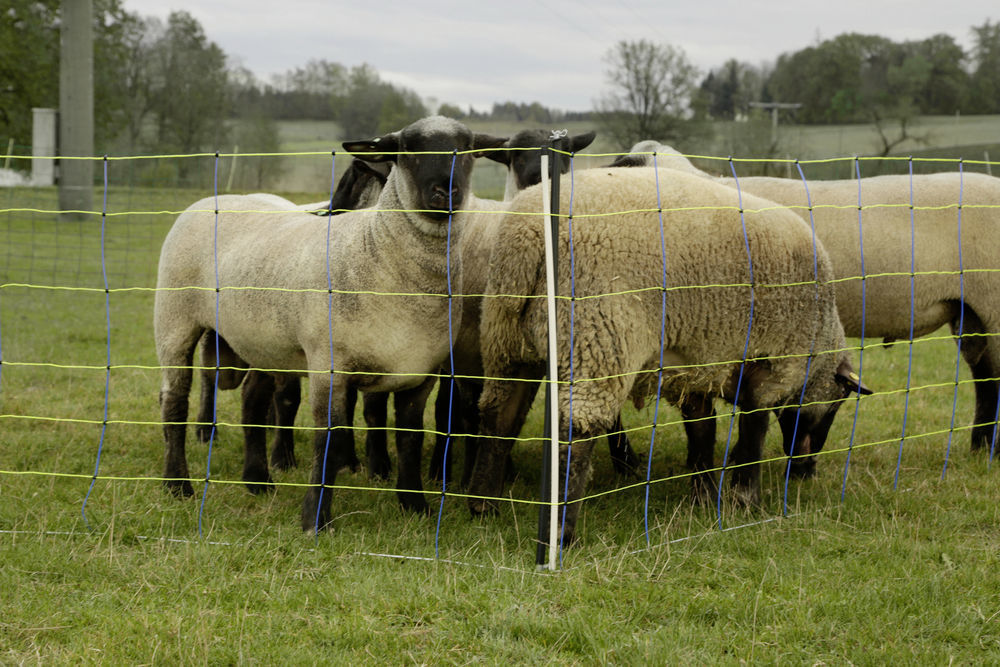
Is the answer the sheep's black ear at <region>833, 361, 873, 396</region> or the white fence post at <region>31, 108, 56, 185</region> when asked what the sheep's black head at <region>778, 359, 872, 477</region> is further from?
the white fence post at <region>31, 108, 56, 185</region>

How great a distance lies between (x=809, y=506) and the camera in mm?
4641

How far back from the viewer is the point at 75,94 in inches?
790

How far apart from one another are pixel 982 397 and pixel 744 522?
2.59m

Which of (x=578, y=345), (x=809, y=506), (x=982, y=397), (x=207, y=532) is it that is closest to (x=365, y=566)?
(x=207, y=532)

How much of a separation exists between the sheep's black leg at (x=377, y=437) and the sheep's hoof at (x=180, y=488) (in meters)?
1.03

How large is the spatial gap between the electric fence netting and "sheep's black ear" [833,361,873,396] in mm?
23

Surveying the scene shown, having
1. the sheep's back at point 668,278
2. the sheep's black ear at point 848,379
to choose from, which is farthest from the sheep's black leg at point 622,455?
the sheep's black ear at point 848,379

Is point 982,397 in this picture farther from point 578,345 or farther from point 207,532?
point 207,532

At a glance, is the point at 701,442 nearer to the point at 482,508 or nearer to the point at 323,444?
the point at 482,508

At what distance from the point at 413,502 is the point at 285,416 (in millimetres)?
1324

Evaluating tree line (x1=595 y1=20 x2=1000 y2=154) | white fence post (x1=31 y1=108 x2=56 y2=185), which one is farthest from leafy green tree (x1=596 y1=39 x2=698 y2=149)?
white fence post (x1=31 y1=108 x2=56 y2=185)

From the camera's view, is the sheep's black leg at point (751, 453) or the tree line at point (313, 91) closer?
the sheep's black leg at point (751, 453)

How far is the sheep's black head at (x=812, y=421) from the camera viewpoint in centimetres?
513

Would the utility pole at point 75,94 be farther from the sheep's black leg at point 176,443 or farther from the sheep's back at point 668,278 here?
the sheep's back at point 668,278
